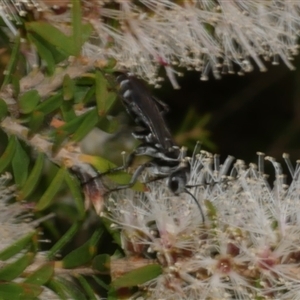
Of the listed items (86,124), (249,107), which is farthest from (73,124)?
(249,107)

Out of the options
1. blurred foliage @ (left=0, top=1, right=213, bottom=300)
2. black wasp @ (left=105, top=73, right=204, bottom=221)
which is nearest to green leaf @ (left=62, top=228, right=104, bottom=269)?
blurred foliage @ (left=0, top=1, right=213, bottom=300)

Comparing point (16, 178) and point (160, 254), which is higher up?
point (16, 178)

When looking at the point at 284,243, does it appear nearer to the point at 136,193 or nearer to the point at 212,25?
the point at 136,193

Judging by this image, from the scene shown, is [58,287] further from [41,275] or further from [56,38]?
[56,38]

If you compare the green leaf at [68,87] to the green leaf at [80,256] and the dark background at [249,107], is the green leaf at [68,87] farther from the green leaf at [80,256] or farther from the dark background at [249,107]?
the dark background at [249,107]

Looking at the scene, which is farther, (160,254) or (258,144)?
(258,144)

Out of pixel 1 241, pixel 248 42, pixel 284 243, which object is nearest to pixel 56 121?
pixel 1 241

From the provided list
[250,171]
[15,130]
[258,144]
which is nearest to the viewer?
[15,130]

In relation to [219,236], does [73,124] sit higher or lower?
higher
